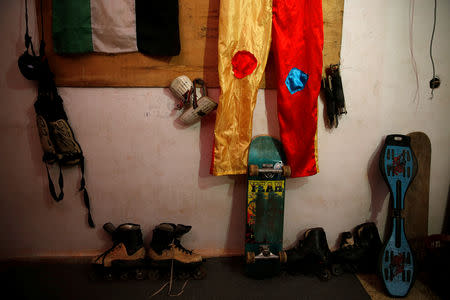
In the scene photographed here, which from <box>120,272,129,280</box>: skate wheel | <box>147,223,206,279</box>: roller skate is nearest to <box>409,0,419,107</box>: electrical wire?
<box>147,223,206,279</box>: roller skate

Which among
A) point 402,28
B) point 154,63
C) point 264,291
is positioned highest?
point 402,28

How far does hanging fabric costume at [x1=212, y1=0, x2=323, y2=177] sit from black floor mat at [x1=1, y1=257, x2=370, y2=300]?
751 millimetres

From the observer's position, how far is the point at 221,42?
55.1 inches

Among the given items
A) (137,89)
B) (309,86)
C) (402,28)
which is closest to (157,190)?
(137,89)

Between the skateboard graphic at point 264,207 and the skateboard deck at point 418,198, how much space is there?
1.03 meters

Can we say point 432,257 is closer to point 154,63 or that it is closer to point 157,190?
point 157,190

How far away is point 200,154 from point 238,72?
648mm

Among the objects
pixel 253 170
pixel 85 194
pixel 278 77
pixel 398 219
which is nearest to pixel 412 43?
pixel 278 77

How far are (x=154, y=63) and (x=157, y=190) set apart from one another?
934mm

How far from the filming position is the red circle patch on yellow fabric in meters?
1.43

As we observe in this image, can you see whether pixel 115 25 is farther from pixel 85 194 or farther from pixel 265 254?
pixel 265 254

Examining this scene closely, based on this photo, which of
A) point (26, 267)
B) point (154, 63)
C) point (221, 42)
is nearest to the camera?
point (221, 42)

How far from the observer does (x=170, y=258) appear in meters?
1.49

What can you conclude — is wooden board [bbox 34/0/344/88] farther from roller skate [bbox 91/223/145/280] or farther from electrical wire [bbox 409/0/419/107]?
roller skate [bbox 91/223/145/280]
